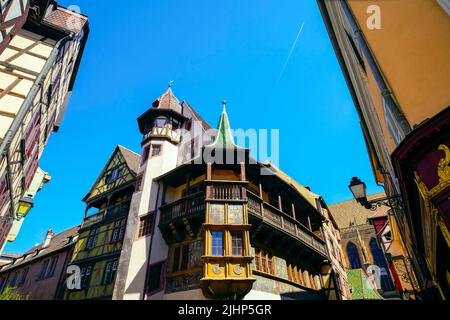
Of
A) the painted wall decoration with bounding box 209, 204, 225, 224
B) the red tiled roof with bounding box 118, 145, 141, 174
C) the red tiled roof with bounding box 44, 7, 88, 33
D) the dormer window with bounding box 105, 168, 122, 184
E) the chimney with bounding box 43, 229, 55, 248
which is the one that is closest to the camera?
the red tiled roof with bounding box 44, 7, 88, 33

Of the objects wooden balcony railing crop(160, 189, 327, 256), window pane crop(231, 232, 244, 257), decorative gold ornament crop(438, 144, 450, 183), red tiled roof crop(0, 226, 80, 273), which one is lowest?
decorative gold ornament crop(438, 144, 450, 183)

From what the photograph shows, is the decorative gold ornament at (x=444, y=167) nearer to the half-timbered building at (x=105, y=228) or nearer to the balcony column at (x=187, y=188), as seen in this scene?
the balcony column at (x=187, y=188)

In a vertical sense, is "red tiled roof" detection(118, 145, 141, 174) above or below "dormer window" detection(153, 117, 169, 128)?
below

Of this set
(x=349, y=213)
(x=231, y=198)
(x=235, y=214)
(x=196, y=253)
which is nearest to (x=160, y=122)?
(x=231, y=198)

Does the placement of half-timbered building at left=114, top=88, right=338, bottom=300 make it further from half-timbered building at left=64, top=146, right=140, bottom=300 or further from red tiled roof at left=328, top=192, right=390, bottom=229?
red tiled roof at left=328, top=192, right=390, bottom=229

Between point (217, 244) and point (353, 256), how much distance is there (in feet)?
135

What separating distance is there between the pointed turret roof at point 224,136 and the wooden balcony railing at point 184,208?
3252 millimetres

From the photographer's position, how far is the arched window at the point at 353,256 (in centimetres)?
4348

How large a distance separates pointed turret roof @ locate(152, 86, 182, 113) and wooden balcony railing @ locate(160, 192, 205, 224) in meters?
8.76

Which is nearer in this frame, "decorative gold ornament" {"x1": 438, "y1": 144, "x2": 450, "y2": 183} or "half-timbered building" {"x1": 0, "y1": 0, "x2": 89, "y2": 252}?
"decorative gold ornament" {"x1": 438, "y1": 144, "x2": 450, "y2": 183}

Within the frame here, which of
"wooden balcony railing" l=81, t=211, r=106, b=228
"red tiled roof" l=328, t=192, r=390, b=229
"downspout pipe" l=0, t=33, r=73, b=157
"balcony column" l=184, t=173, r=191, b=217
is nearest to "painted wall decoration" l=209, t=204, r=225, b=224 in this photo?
"balcony column" l=184, t=173, r=191, b=217

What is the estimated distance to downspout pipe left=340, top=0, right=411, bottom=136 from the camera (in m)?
5.16

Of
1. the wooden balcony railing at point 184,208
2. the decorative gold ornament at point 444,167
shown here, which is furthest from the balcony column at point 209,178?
the decorative gold ornament at point 444,167
